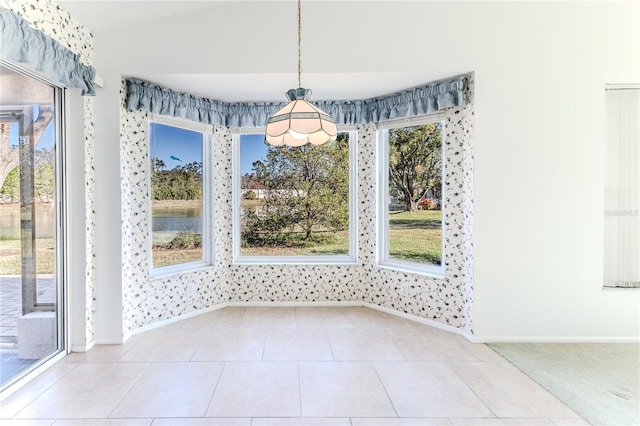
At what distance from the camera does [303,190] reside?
13.5 feet

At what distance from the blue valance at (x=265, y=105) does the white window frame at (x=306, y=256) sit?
0.21 metres

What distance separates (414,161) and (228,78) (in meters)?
2.13

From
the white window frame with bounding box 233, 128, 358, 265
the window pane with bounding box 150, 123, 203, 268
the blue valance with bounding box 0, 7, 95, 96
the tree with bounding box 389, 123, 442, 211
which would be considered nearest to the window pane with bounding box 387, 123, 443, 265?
the tree with bounding box 389, 123, 442, 211

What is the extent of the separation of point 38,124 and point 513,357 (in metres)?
4.23

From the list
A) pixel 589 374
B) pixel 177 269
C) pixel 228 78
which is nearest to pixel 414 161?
pixel 228 78

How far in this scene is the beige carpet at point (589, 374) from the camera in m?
2.09

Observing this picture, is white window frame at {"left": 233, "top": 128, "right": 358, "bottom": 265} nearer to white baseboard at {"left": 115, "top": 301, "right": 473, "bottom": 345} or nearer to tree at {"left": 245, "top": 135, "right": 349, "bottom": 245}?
tree at {"left": 245, "top": 135, "right": 349, "bottom": 245}

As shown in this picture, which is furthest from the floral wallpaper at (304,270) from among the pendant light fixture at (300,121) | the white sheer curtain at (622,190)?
the pendant light fixture at (300,121)

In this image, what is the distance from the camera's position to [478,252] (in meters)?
3.03

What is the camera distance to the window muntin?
3545 millimetres

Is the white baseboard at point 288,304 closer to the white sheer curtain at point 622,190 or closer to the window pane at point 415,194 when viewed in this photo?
the window pane at point 415,194

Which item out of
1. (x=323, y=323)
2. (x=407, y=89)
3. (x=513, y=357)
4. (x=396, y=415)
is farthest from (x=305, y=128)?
(x=513, y=357)

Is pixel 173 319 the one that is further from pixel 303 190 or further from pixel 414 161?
pixel 414 161

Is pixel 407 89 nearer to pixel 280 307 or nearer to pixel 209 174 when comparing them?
pixel 209 174
